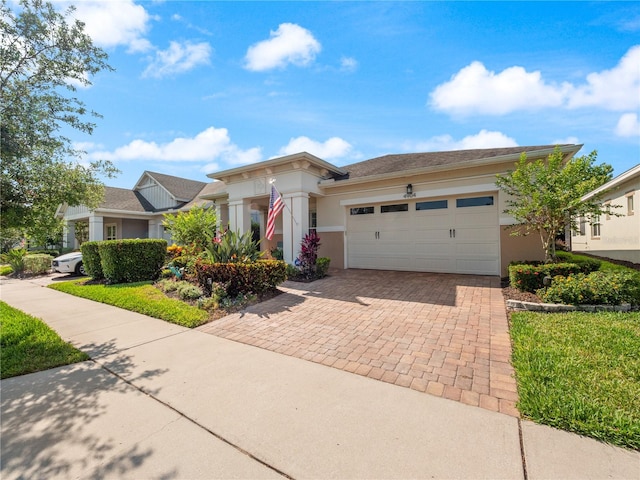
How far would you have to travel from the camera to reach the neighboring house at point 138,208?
1808 centimetres

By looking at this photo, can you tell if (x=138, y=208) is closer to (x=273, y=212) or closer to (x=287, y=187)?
(x=287, y=187)

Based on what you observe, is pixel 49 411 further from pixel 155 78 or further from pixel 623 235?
pixel 623 235

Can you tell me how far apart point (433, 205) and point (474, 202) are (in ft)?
4.02

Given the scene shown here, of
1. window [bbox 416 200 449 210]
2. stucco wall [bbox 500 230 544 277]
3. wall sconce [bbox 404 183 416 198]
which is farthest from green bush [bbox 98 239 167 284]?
stucco wall [bbox 500 230 544 277]

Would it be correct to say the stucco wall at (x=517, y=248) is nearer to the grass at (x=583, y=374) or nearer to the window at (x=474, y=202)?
the window at (x=474, y=202)

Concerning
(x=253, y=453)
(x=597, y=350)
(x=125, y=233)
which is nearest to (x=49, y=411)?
(x=253, y=453)

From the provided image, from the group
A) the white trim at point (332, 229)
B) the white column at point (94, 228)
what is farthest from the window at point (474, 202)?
the white column at point (94, 228)

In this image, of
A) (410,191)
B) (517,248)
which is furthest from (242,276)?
(517,248)

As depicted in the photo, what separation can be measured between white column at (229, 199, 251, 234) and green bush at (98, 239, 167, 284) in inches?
113

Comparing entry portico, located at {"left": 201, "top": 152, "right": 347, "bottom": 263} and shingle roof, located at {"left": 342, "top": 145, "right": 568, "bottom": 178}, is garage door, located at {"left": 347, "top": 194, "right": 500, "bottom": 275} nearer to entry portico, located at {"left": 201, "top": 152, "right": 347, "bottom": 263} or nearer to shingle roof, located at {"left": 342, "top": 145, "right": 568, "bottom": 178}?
shingle roof, located at {"left": 342, "top": 145, "right": 568, "bottom": 178}

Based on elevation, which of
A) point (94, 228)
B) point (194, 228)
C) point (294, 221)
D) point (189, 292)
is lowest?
point (189, 292)

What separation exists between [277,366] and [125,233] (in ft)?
69.0

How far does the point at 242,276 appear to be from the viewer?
6773mm

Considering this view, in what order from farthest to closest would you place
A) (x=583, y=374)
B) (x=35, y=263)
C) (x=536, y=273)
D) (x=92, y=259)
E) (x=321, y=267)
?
(x=35, y=263) → (x=92, y=259) → (x=321, y=267) → (x=536, y=273) → (x=583, y=374)
